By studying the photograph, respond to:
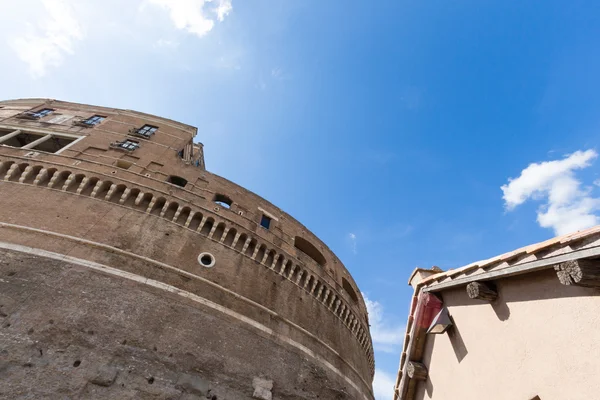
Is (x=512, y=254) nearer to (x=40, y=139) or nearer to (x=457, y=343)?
(x=457, y=343)

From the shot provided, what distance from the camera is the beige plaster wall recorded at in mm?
2182

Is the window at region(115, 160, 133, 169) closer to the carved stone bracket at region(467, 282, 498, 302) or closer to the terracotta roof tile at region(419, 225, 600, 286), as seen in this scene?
the terracotta roof tile at region(419, 225, 600, 286)

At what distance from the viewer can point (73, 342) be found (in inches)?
259

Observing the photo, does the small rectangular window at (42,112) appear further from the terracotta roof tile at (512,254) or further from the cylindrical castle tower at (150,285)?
the terracotta roof tile at (512,254)

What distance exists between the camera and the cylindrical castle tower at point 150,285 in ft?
21.6

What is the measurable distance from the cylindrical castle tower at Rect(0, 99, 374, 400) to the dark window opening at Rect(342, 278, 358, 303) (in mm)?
724

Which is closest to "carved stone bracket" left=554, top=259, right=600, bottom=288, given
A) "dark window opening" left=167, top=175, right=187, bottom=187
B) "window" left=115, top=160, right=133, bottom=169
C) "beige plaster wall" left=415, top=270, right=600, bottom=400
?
"beige plaster wall" left=415, top=270, right=600, bottom=400

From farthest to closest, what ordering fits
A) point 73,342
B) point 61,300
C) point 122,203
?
1. point 122,203
2. point 61,300
3. point 73,342

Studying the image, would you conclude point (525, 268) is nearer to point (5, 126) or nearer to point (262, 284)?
point (262, 284)

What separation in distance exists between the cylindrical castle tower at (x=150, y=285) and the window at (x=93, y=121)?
1.10 feet

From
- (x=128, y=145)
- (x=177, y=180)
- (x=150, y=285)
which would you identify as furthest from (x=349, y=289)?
(x=128, y=145)

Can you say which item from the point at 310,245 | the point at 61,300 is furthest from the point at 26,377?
the point at 310,245

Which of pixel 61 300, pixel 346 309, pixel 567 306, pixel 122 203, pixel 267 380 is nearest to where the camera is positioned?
pixel 567 306

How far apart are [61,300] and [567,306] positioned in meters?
9.11
